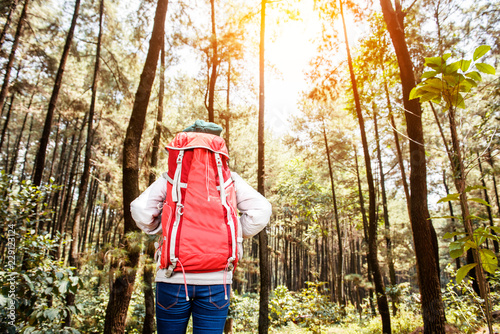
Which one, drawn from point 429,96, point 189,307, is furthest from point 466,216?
point 189,307

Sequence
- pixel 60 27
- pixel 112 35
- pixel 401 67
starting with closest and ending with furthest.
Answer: pixel 401 67, pixel 60 27, pixel 112 35

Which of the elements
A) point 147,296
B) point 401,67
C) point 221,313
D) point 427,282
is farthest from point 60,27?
point 427,282

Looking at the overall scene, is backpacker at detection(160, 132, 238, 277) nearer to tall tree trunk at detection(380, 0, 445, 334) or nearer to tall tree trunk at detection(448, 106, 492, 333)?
tall tree trunk at detection(448, 106, 492, 333)

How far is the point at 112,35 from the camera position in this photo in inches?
406

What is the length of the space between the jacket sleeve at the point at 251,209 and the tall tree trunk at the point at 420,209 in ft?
9.89

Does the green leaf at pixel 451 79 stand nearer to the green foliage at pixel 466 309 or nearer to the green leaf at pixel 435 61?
the green leaf at pixel 435 61

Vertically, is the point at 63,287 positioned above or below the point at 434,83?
below

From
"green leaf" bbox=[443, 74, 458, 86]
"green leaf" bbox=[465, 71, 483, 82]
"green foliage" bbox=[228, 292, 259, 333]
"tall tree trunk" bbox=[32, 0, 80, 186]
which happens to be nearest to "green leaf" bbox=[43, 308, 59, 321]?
"green leaf" bbox=[443, 74, 458, 86]

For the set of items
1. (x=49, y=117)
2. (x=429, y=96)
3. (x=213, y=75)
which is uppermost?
(x=213, y=75)

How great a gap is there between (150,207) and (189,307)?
26.5 inches

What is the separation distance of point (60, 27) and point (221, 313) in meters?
11.6

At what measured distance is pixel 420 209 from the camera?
13.7 ft

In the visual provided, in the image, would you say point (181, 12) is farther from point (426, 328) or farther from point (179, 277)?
point (426, 328)

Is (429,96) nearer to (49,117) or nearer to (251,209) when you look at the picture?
(251,209)
